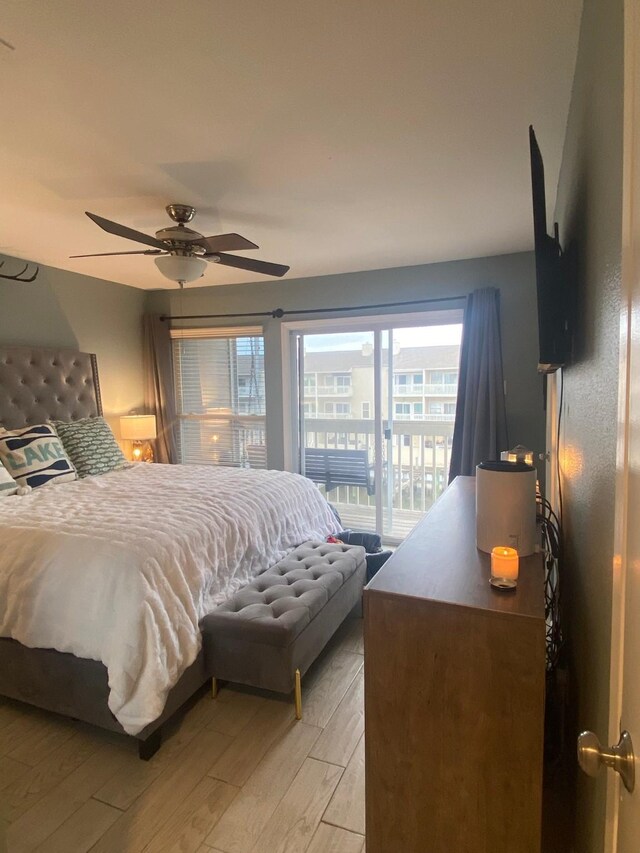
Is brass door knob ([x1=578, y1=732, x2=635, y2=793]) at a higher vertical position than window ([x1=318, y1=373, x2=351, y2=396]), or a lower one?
lower

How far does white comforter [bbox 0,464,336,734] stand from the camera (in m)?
1.82

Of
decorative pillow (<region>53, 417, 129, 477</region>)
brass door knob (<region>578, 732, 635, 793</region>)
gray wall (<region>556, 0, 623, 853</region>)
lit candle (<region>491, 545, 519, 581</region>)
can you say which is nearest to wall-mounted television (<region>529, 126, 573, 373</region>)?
gray wall (<region>556, 0, 623, 853</region>)

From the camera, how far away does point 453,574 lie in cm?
123

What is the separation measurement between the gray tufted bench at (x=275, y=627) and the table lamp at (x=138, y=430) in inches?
96.6

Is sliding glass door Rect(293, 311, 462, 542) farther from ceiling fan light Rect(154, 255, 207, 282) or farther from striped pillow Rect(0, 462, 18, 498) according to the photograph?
striped pillow Rect(0, 462, 18, 498)

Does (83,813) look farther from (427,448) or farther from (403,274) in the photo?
(403,274)

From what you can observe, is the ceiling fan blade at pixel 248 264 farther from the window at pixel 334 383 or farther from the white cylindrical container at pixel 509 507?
the white cylindrical container at pixel 509 507

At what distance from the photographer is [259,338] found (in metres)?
4.63

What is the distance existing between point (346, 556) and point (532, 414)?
1.93 metres

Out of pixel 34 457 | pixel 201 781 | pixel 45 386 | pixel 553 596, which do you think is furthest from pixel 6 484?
pixel 553 596

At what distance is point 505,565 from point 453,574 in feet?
0.44

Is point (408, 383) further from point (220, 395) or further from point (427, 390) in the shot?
point (220, 395)

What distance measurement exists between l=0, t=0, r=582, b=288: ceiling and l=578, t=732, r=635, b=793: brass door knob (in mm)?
1620

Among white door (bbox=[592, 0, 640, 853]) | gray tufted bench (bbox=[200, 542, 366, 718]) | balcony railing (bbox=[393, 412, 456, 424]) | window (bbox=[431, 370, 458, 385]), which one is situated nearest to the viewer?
white door (bbox=[592, 0, 640, 853])
